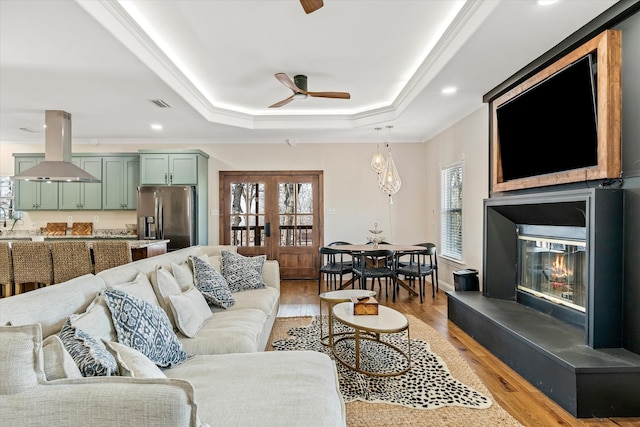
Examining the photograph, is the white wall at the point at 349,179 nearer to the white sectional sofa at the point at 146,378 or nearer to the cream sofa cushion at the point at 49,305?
the white sectional sofa at the point at 146,378

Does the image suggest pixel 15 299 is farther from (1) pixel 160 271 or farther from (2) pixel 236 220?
(2) pixel 236 220

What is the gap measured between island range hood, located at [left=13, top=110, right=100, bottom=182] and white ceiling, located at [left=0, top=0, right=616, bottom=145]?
0.19m

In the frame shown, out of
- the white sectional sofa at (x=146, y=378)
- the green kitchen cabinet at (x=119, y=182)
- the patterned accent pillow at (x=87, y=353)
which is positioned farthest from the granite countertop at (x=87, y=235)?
the patterned accent pillow at (x=87, y=353)

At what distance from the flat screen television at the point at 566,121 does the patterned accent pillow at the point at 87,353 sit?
10.0 ft

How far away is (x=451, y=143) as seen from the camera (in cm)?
505

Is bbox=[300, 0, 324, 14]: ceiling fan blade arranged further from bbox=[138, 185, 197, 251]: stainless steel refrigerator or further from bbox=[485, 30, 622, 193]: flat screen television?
bbox=[138, 185, 197, 251]: stainless steel refrigerator

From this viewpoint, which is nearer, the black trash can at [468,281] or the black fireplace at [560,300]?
the black fireplace at [560,300]

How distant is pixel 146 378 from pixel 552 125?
10.9ft

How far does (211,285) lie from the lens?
2779mm

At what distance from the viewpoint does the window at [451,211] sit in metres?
4.93

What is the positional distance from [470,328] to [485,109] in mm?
2559

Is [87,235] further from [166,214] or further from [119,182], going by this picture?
[166,214]

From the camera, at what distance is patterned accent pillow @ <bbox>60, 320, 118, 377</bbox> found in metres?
1.12

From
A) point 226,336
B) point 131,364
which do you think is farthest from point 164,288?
point 131,364
